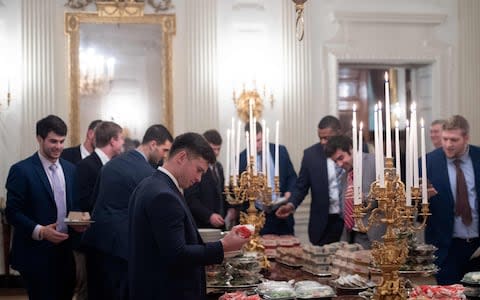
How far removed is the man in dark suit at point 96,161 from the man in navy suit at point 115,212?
502 mm

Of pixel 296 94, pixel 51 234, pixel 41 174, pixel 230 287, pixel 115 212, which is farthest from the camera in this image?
pixel 296 94

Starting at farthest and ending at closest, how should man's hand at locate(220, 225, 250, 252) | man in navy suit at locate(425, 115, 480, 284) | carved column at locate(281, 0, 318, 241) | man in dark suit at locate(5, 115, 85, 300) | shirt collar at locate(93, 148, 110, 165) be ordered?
1. carved column at locate(281, 0, 318, 241)
2. shirt collar at locate(93, 148, 110, 165)
3. man in navy suit at locate(425, 115, 480, 284)
4. man in dark suit at locate(5, 115, 85, 300)
5. man's hand at locate(220, 225, 250, 252)

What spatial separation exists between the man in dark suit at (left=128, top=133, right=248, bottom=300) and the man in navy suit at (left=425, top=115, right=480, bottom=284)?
2460mm

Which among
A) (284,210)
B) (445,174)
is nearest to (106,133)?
(284,210)

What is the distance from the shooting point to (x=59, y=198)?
5387 millimetres

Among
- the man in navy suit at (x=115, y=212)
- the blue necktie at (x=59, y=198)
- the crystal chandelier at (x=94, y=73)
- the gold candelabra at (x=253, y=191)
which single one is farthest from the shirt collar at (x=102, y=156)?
the crystal chandelier at (x=94, y=73)

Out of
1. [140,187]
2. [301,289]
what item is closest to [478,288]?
[301,289]

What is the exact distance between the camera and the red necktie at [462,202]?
537 cm

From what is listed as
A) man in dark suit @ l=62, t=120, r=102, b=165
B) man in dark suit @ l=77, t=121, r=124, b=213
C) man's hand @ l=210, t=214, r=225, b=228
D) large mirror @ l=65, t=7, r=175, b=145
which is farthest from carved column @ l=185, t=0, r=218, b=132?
man's hand @ l=210, t=214, r=225, b=228

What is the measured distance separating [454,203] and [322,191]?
128 centimetres

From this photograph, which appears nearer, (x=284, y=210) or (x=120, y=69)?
(x=284, y=210)

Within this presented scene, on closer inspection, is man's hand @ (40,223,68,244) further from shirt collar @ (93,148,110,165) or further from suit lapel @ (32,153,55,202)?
shirt collar @ (93,148,110,165)

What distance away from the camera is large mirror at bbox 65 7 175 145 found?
8523 mm

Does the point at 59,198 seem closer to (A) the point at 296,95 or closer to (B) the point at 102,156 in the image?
(B) the point at 102,156
